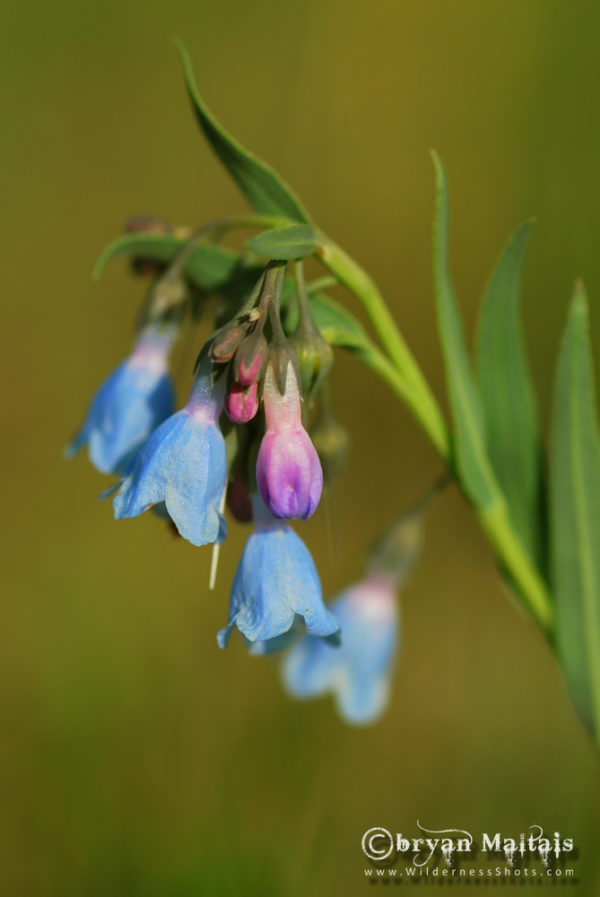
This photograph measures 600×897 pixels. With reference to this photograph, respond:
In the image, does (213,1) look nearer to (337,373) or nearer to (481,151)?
(481,151)

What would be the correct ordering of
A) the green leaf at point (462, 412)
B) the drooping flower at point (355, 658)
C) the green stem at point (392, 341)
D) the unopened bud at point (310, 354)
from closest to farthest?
the unopened bud at point (310, 354)
the green stem at point (392, 341)
the green leaf at point (462, 412)
the drooping flower at point (355, 658)

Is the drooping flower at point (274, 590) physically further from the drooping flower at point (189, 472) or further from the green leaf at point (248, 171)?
the green leaf at point (248, 171)

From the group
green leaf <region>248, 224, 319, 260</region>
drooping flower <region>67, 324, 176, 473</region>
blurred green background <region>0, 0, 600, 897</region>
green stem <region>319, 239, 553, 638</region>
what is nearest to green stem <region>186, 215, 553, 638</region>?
green stem <region>319, 239, 553, 638</region>

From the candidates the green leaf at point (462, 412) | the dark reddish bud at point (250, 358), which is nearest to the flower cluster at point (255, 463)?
the dark reddish bud at point (250, 358)

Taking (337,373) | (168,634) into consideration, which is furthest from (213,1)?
(168,634)

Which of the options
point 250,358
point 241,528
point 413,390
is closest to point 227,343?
point 250,358

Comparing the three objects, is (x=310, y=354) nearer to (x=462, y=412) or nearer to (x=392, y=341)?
(x=392, y=341)
